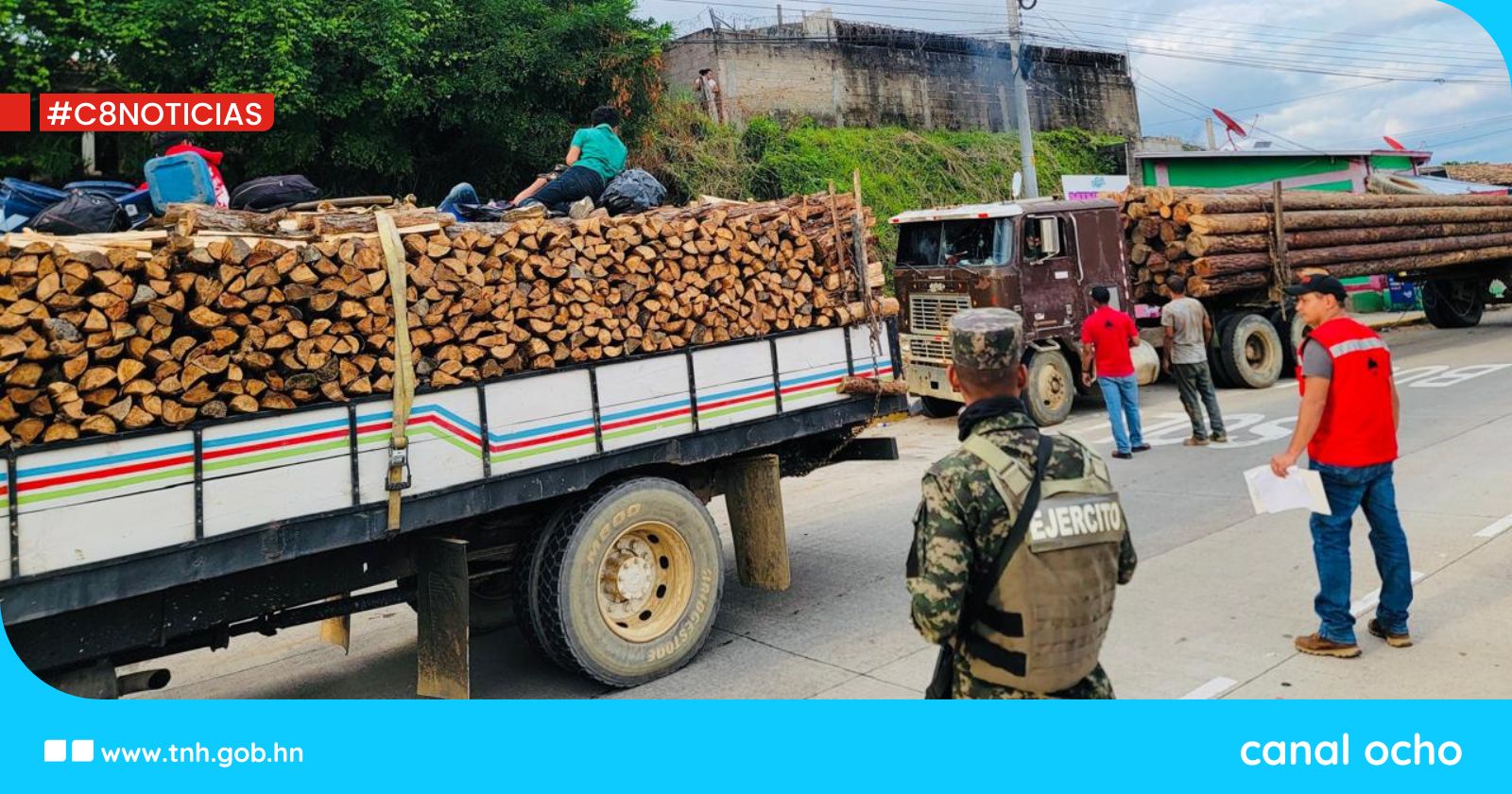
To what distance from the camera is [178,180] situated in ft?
16.5

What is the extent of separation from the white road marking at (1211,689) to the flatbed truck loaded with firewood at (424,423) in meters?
2.23

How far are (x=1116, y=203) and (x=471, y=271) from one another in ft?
34.3

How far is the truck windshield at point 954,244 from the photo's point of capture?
38.1 feet

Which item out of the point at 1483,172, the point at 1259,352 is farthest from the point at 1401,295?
the point at 1259,352

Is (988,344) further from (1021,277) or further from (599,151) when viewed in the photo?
(1021,277)

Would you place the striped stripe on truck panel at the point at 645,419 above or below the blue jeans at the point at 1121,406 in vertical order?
above

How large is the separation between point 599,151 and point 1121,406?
19.1 ft

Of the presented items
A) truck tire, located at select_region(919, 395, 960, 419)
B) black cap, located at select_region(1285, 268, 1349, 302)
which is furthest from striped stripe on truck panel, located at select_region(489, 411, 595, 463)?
truck tire, located at select_region(919, 395, 960, 419)

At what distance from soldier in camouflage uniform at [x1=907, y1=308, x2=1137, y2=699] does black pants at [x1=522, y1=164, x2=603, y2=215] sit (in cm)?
391

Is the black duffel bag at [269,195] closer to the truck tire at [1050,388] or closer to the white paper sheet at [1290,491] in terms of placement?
the white paper sheet at [1290,491]

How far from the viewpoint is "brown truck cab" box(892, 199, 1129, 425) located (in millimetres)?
11570

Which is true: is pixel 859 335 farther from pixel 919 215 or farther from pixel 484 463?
pixel 919 215

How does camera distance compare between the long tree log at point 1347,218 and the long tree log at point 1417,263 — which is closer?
the long tree log at point 1347,218

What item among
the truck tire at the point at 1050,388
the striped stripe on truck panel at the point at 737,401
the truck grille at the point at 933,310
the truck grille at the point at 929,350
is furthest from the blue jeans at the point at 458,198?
the truck tire at the point at 1050,388
